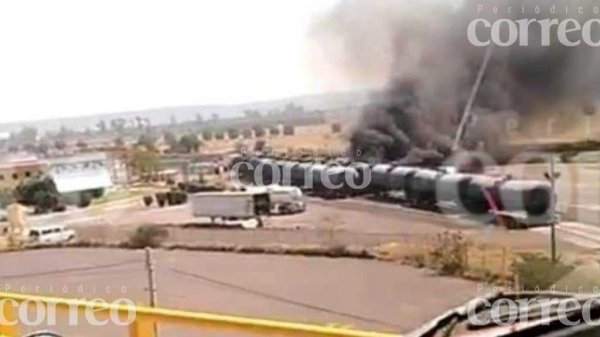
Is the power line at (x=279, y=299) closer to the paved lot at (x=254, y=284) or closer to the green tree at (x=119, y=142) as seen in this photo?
the paved lot at (x=254, y=284)

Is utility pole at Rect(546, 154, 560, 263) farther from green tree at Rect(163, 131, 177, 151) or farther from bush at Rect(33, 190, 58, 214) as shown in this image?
bush at Rect(33, 190, 58, 214)

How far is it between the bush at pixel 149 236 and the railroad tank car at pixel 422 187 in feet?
2.63

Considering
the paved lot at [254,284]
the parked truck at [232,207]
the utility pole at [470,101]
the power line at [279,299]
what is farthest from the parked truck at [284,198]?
the utility pole at [470,101]

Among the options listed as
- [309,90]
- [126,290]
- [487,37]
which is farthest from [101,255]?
[487,37]

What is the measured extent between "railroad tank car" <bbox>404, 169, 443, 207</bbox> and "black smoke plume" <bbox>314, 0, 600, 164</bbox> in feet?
0.14

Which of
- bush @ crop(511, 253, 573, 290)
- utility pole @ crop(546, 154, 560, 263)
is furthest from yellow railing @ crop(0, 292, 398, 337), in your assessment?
utility pole @ crop(546, 154, 560, 263)

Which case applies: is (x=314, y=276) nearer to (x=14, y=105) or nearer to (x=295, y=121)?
(x=295, y=121)

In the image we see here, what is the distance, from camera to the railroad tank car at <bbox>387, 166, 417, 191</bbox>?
6.48 feet

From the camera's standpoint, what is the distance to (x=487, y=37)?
6.06 feet

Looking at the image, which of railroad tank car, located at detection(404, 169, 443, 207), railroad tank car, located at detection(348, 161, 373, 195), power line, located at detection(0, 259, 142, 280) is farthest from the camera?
power line, located at detection(0, 259, 142, 280)

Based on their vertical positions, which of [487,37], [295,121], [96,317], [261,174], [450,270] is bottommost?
[96,317]

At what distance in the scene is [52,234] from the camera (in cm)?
245

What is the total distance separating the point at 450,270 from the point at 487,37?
2.03ft

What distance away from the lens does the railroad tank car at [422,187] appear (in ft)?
6.40
